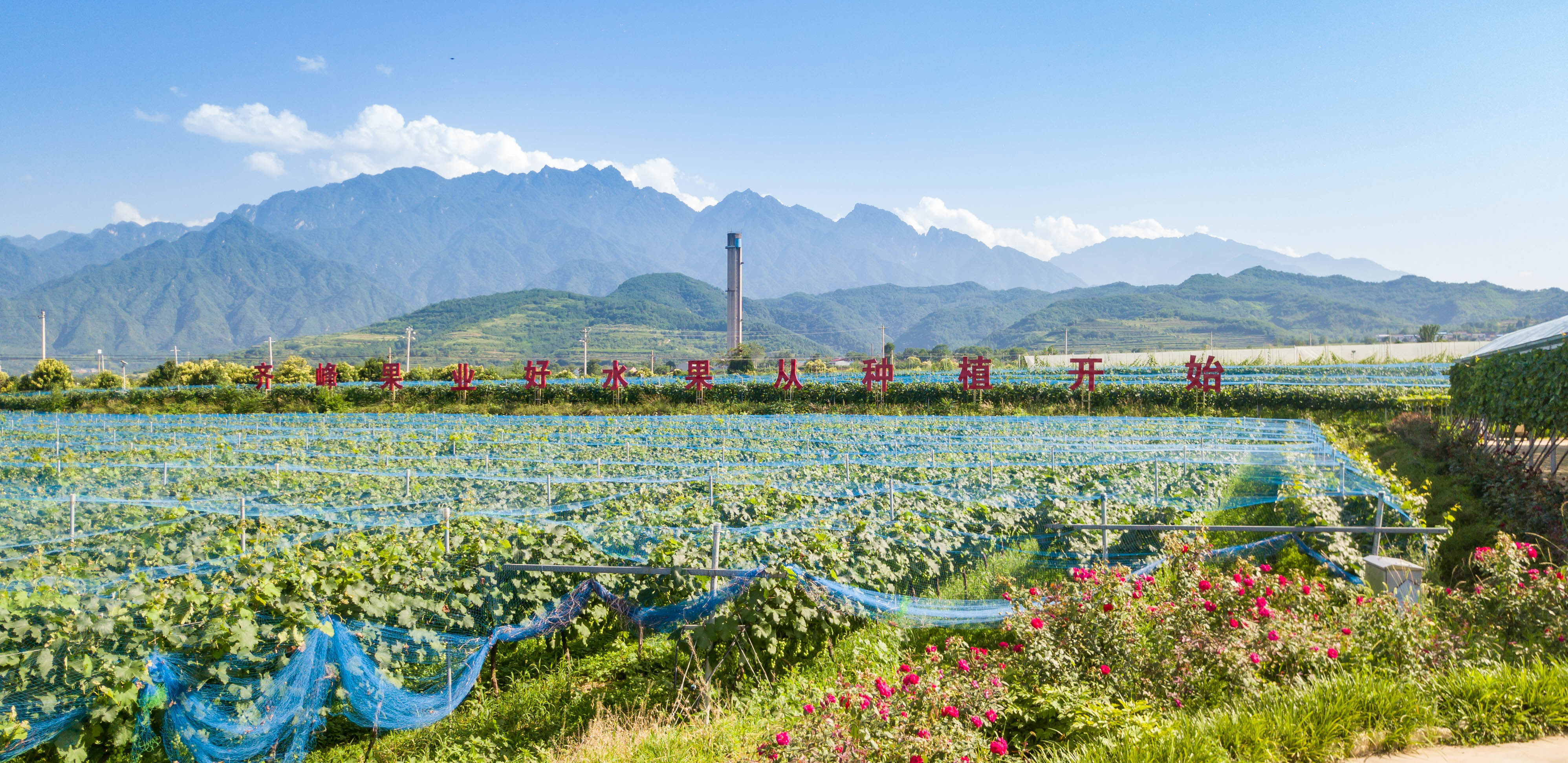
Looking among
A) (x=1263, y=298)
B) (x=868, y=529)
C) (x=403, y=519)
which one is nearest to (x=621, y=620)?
(x=868, y=529)

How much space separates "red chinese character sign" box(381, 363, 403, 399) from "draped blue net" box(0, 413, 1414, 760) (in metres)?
15.6

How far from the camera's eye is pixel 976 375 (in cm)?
3041

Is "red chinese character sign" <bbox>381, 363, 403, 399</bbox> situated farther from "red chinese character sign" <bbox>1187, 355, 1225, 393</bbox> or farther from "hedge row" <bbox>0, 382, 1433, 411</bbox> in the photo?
"red chinese character sign" <bbox>1187, 355, 1225, 393</bbox>

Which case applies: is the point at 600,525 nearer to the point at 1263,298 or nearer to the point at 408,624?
the point at 408,624

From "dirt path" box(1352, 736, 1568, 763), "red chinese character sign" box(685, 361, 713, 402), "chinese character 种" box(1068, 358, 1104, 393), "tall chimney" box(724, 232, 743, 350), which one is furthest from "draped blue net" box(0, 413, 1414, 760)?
"tall chimney" box(724, 232, 743, 350)

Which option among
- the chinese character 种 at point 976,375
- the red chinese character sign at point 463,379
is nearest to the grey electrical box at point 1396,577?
the chinese character 种 at point 976,375

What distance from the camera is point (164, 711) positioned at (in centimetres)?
431

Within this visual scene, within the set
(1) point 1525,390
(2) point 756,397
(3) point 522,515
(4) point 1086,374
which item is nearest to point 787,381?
(2) point 756,397

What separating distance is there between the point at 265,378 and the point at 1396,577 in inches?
1730

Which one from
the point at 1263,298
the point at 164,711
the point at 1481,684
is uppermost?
the point at 1263,298

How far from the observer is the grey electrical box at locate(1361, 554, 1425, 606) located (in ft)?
18.5

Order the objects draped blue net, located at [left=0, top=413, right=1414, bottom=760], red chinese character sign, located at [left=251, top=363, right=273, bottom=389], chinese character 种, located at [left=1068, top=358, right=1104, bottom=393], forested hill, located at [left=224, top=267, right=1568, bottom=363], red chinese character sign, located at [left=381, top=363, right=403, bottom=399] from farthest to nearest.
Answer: forested hill, located at [left=224, top=267, right=1568, bottom=363]
red chinese character sign, located at [left=251, top=363, right=273, bottom=389]
red chinese character sign, located at [left=381, top=363, right=403, bottom=399]
chinese character 种, located at [left=1068, top=358, right=1104, bottom=393]
draped blue net, located at [left=0, top=413, right=1414, bottom=760]

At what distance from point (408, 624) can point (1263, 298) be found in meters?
193

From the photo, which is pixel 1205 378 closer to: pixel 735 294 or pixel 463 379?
pixel 463 379
